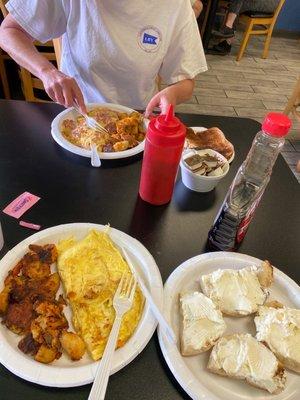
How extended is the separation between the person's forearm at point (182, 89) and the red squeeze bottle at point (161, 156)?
54cm

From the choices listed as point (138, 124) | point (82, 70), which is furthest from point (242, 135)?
point (82, 70)

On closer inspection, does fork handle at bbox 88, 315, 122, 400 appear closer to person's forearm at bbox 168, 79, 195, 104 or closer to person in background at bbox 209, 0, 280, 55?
person's forearm at bbox 168, 79, 195, 104

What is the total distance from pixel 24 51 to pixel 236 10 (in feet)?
12.8

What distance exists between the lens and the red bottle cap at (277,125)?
2.03 ft

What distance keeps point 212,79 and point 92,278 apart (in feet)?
12.2

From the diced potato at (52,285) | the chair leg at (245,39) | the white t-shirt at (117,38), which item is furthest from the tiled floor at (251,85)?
the diced potato at (52,285)

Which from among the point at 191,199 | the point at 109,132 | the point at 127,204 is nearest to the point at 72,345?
the point at 127,204

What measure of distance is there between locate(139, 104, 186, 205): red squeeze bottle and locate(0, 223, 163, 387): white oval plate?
20cm

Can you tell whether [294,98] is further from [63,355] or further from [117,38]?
[63,355]

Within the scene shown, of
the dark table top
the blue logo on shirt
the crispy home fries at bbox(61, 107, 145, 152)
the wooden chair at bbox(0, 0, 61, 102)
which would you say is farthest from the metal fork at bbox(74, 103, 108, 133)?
the wooden chair at bbox(0, 0, 61, 102)

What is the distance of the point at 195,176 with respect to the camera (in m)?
0.93

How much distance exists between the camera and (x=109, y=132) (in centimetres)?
112

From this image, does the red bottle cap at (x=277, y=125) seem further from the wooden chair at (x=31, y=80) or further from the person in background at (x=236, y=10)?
the person in background at (x=236, y=10)

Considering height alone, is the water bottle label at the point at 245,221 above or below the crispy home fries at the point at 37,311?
above
